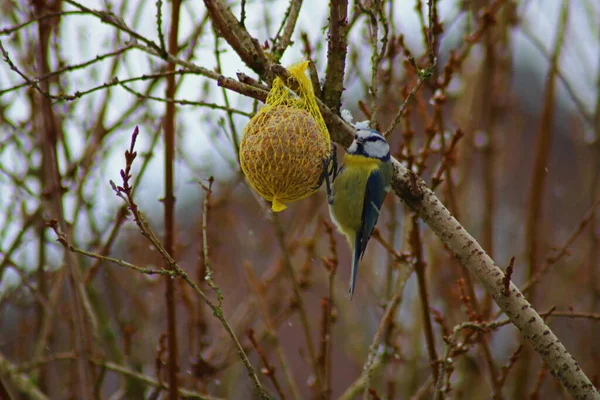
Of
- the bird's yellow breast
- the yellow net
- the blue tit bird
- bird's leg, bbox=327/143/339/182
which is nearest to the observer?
the yellow net

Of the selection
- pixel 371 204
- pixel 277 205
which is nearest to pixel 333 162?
pixel 371 204

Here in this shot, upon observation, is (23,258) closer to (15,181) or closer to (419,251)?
(15,181)

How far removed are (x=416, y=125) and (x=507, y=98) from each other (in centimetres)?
158

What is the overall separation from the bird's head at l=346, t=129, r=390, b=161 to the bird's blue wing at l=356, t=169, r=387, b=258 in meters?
0.14

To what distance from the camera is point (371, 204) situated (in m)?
2.86

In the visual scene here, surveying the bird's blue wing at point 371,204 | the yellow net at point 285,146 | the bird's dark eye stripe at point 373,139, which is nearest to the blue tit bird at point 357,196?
the bird's blue wing at point 371,204

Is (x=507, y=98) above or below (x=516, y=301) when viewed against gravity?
above

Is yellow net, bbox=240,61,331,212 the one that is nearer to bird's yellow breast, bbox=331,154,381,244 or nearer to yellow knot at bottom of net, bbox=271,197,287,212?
yellow knot at bottom of net, bbox=271,197,287,212

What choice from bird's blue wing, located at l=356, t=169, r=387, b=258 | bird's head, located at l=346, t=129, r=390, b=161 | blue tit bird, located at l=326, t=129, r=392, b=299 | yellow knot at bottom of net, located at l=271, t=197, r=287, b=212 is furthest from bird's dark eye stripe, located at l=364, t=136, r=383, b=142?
yellow knot at bottom of net, located at l=271, t=197, r=287, b=212

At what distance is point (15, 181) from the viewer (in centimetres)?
326

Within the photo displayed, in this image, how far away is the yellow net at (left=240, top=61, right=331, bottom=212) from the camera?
7.23 feet

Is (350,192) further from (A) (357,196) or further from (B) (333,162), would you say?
(B) (333,162)

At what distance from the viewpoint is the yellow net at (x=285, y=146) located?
221 centimetres

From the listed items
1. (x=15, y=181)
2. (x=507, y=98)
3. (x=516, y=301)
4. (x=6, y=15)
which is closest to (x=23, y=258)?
(x=15, y=181)
